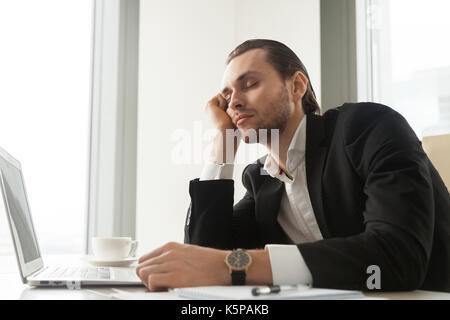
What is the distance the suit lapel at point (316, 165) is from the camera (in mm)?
1097

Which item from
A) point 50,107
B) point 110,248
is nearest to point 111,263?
point 110,248

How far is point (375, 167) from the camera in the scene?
36.7 inches

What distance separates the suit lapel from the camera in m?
1.10

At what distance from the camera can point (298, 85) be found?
1.44 meters

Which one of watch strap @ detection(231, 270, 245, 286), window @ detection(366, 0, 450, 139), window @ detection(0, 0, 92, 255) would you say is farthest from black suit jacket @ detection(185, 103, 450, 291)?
window @ detection(0, 0, 92, 255)

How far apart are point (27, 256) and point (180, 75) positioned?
176cm

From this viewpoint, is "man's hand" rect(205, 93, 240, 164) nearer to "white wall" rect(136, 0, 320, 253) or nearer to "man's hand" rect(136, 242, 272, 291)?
"man's hand" rect(136, 242, 272, 291)

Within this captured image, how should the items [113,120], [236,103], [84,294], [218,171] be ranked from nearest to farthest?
[84,294] → [236,103] → [218,171] → [113,120]

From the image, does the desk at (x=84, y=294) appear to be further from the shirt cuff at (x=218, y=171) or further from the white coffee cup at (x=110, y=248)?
the shirt cuff at (x=218, y=171)

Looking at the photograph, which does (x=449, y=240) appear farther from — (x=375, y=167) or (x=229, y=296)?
(x=229, y=296)

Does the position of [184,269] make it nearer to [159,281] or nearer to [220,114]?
[159,281]

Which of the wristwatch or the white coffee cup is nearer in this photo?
the wristwatch
